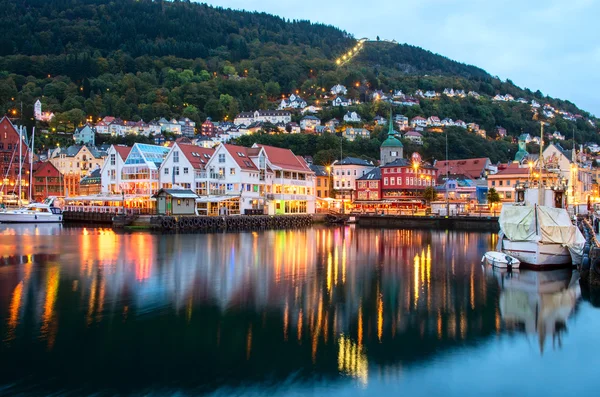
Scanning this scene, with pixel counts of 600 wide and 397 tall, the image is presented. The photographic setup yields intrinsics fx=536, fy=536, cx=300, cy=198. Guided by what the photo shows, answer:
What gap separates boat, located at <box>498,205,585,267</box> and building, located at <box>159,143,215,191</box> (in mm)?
43280

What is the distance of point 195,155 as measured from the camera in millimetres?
68000

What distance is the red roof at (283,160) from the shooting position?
70.9m

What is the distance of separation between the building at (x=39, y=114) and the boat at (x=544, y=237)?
14321 cm

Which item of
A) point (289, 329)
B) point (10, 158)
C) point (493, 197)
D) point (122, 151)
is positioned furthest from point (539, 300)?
point (10, 158)

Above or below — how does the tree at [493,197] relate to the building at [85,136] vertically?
below

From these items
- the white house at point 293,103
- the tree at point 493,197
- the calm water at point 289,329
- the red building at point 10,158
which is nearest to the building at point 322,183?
the tree at point 493,197

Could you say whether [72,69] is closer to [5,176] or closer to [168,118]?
[168,118]

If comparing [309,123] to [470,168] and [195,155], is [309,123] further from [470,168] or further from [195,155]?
[195,155]

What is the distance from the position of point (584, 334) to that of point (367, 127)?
145m

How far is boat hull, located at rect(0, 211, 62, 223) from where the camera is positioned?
6506 cm

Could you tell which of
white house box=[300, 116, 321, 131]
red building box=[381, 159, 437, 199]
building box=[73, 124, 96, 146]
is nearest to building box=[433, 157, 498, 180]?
red building box=[381, 159, 437, 199]

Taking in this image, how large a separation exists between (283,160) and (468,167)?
5099cm

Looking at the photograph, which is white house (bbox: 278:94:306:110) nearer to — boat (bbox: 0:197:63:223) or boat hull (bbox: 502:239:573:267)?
boat (bbox: 0:197:63:223)

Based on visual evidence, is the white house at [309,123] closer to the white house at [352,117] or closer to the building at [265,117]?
the building at [265,117]
